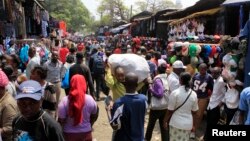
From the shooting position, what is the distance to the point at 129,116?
4.12 meters

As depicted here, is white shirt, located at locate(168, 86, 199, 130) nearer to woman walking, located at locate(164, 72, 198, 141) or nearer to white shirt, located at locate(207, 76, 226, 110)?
woman walking, located at locate(164, 72, 198, 141)

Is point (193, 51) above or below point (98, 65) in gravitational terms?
above

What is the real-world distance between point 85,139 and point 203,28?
788 cm

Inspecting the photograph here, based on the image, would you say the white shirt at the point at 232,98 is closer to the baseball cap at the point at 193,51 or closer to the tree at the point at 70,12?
the baseball cap at the point at 193,51

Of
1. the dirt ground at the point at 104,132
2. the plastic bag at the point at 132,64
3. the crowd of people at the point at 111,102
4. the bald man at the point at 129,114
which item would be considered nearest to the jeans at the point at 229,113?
the crowd of people at the point at 111,102

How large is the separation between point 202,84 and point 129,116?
3.52 m

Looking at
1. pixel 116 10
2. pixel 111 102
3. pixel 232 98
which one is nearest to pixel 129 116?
pixel 111 102

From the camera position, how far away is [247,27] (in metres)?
6.21

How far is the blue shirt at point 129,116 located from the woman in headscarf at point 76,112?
22.9 inches

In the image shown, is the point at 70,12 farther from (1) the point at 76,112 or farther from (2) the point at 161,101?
(1) the point at 76,112

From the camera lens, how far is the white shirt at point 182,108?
18.0 ft

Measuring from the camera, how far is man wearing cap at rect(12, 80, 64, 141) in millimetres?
2947

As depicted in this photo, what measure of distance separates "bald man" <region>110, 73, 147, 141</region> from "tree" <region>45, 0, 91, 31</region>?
6616cm

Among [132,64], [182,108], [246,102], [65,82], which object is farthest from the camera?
[65,82]
